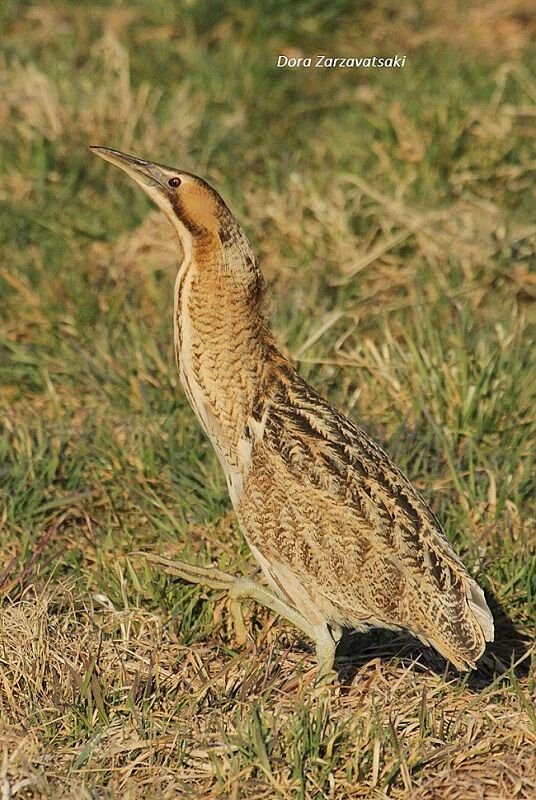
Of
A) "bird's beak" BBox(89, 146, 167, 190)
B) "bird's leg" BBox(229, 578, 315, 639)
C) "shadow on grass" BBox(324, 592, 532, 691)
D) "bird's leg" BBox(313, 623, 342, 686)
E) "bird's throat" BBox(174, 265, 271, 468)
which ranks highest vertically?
Result: "bird's beak" BBox(89, 146, 167, 190)

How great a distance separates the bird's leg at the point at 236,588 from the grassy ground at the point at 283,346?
0.24ft

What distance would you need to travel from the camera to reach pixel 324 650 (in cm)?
390

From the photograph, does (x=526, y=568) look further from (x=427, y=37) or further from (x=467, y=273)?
(x=427, y=37)

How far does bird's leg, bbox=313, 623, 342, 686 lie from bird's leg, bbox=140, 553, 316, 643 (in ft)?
0.17

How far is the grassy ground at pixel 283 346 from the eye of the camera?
11.7ft

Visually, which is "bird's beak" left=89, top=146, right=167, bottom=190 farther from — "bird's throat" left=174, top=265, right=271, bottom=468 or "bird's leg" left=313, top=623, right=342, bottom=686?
"bird's leg" left=313, top=623, right=342, bottom=686

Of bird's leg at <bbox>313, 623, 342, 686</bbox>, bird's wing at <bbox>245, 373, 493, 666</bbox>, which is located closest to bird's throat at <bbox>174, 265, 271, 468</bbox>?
bird's wing at <bbox>245, 373, 493, 666</bbox>

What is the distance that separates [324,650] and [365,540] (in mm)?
346

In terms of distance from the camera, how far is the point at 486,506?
4609 millimetres

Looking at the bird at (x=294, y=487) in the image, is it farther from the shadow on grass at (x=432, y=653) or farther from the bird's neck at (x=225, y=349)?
the shadow on grass at (x=432, y=653)

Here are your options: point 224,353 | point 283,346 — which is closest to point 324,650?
point 224,353

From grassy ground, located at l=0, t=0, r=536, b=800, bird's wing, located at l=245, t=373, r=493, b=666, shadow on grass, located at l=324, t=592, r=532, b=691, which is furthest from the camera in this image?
shadow on grass, located at l=324, t=592, r=532, b=691

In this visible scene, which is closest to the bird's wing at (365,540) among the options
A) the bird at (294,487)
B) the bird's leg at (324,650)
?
the bird at (294,487)

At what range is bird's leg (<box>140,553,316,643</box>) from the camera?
405cm
